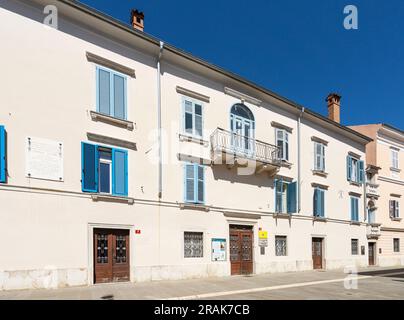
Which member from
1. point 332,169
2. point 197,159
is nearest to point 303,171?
point 332,169

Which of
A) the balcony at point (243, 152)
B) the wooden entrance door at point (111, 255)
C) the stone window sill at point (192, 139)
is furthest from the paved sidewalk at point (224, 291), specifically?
the stone window sill at point (192, 139)

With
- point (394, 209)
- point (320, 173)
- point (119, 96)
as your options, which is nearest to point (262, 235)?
point (320, 173)

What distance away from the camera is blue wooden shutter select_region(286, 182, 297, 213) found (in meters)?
22.2

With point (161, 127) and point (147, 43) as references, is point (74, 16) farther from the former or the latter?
point (161, 127)

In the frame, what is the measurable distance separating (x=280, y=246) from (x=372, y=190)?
40.5ft

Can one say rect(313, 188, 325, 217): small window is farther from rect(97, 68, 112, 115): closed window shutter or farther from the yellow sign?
rect(97, 68, 112, 115): closed window shutter

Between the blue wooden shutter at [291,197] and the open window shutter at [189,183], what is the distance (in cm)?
704

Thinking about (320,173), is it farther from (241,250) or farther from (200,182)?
(200,182)

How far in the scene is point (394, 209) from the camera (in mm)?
32406

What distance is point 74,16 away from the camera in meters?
14.0

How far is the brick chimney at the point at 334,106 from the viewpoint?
29141mm

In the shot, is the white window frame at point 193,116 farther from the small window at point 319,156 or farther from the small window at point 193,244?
the small window at point 319,156

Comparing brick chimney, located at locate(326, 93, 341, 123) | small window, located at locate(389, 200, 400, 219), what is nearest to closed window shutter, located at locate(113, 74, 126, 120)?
brick chimney, located at locate(326, 93, 341, 123)
